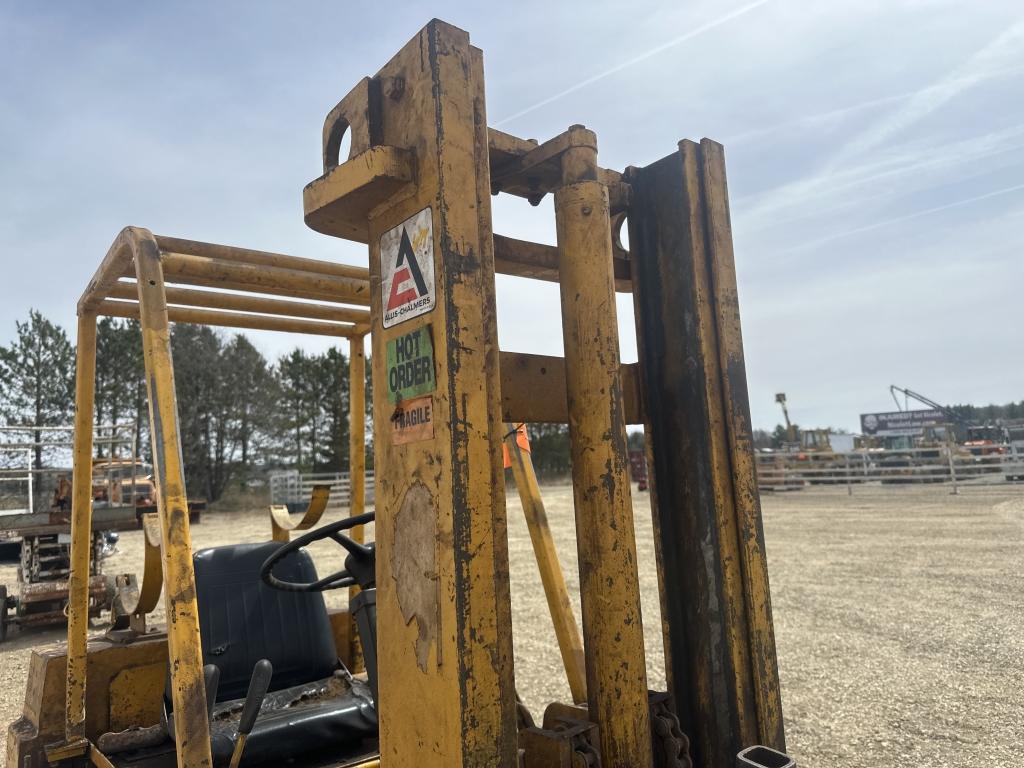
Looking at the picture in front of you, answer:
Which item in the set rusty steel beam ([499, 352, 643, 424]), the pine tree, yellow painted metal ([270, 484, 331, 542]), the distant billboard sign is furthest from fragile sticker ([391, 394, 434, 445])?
the distant billboard sign

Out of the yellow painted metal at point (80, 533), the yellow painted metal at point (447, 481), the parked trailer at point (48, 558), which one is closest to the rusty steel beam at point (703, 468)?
the yellow painted metal at point (447, 481)

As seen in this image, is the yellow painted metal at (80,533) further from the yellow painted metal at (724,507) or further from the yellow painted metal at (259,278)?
the yellow painted metal at (724,507)

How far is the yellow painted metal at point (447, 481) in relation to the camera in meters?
1.30

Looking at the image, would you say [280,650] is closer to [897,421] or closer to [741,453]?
[741,453]

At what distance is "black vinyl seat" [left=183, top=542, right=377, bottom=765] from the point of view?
8.68 ft

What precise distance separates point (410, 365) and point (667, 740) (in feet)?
3.53

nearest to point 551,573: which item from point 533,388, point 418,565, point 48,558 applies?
point 533,388

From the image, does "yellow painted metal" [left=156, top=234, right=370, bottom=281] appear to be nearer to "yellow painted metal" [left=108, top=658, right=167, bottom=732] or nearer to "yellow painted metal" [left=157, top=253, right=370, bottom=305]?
"yellow painted metal" [left=157, top=253, right=370, bottom=305]

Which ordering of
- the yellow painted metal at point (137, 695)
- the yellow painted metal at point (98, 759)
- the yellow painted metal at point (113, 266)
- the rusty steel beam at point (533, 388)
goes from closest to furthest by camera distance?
the rusty steel beam at point (533, 388) < the yellow painted metal at point (113, 266) < the yellow painted metal at point (98, 759) < the yellow painted metal at point (137, 695)

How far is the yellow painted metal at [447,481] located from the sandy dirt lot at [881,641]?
122 inches

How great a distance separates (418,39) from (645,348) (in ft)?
3.29

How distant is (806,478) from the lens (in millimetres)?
22047

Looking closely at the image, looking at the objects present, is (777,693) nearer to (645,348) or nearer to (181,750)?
(645,348)

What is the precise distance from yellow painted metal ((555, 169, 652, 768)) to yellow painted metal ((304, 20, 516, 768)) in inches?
11.1
